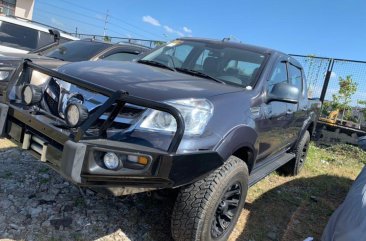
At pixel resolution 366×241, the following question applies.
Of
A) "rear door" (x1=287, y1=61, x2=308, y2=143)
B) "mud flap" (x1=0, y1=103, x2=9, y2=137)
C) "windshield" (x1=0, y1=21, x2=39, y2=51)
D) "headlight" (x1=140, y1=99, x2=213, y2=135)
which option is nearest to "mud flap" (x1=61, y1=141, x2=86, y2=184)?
"headlight" (x1=140, y1=99, x2=213, y2=135)

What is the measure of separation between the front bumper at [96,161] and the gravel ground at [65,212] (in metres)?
0.70

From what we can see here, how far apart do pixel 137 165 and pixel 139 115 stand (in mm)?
378

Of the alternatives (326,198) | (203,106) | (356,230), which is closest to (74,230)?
(203,106)

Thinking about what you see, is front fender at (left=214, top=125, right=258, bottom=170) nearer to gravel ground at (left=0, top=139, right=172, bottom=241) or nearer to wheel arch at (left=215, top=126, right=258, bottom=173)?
wheel arch at (left=215, top=126, right=258, bottom=173)

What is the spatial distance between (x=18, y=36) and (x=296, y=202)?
6985 mm

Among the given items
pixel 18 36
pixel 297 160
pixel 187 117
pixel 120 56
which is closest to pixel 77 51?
pixel 120 56

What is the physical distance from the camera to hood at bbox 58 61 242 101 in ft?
9.76

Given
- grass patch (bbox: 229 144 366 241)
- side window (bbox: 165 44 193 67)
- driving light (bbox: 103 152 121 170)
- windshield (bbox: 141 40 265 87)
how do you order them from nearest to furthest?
driving light (bbox: 103 152 121 170) → windshield (bbox: 141 40 265 87) → grass patch (bbox: 229 144 366 241) → side window (bbox: 165 44 193 67)

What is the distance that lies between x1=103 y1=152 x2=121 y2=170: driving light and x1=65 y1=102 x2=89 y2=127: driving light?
311 millimetres

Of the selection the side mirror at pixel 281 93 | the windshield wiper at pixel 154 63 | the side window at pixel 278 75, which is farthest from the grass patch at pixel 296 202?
the windshield wiper at pixel 154 63

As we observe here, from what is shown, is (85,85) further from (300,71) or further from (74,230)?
(300,71)

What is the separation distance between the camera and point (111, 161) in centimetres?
259

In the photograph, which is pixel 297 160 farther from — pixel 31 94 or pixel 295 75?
pixel 31 94

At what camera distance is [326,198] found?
5.43m
